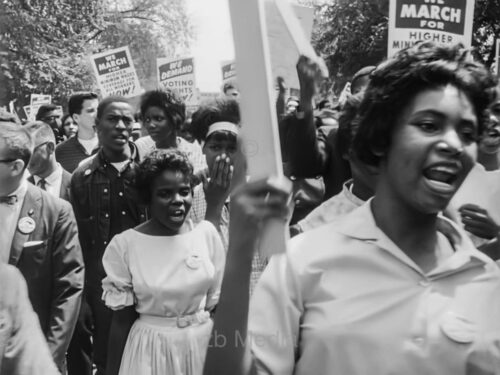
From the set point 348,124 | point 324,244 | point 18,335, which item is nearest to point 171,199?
point 348,124

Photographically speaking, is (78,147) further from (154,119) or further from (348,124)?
(348,124)

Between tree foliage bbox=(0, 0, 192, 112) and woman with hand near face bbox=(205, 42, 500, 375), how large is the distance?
535mm

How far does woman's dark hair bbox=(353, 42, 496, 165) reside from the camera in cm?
170

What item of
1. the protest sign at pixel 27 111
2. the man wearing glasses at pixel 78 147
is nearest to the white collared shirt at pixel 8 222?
the man wearing glasses at pixel 78 147

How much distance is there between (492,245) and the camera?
2189mm

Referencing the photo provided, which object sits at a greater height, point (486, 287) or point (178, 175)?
point (486, 287)

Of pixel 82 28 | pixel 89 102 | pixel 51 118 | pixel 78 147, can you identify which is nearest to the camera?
pixel 82 28

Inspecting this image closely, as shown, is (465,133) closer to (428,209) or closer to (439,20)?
(428,209)

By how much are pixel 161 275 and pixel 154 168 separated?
1.68ft

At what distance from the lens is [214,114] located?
101 inches

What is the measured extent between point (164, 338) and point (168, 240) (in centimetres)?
42

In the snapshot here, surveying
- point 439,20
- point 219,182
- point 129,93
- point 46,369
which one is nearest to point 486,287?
point 219,182

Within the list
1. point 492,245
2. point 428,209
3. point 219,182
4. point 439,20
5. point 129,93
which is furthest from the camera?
point 129,93

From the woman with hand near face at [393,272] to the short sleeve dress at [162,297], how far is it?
4.90ft
